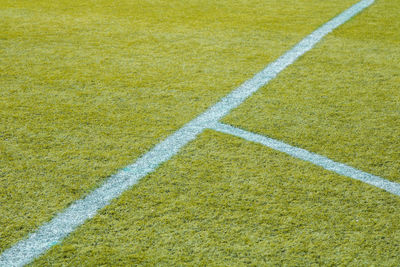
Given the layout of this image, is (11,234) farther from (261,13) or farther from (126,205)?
(261,13)

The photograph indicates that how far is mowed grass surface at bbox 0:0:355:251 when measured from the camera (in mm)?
2898

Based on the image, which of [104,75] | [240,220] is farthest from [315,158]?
[104,75]

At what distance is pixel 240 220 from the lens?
255cm

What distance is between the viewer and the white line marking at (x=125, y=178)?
2355 mm

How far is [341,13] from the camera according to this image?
593cm

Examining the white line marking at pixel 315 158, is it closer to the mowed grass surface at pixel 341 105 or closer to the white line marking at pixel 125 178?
the mowed grass surface at pixel 341 105

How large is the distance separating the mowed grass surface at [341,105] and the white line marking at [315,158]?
0.17 feet

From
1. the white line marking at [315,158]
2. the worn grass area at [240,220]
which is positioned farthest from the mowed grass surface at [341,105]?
the worn grass area at [240,220]

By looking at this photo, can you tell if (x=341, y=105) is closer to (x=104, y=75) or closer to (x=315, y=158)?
(x=315, y=158)

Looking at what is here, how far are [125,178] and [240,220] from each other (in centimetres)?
72

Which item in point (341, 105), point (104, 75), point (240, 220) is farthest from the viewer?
point (104, 75)

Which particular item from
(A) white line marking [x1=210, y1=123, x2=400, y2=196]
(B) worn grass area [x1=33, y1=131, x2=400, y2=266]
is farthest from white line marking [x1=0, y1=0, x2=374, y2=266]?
(A) white line marking [x1=210, y1=123, x2=400, y2=196]

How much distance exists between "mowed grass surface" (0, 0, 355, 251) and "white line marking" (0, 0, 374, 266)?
2.4 inches

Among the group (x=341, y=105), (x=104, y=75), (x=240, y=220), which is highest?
(x=104, y=75)
